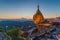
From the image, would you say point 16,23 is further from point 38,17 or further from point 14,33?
point 38,17

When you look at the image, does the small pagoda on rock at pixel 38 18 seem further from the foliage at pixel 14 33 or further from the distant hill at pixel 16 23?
the foliage at pixel 14 33

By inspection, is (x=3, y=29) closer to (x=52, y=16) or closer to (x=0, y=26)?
(x=0, y=26)

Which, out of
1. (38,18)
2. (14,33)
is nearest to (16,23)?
(14,33)

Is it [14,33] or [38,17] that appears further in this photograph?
[38,17]

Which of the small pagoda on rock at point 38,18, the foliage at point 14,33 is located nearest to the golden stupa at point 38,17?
the small pagoda on rock at point 38,18

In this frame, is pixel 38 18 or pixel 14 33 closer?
pixel 14 33

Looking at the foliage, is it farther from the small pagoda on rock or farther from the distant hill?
the small pagoda on rock

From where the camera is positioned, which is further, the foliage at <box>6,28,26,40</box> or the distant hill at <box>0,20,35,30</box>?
the distant hill at <box>0,20,35,30</box>

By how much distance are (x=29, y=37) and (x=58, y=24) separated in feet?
2.15

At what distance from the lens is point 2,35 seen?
2580 mm

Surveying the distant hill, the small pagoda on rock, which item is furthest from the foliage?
the small pagoda on rock

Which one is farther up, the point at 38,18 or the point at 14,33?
the point at 38,18

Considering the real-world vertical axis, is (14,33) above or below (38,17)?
below

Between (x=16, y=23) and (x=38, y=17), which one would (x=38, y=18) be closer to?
(x=38, y=17)
